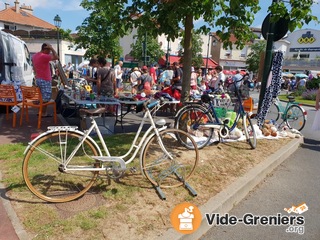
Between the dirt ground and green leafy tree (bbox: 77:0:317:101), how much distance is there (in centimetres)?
194

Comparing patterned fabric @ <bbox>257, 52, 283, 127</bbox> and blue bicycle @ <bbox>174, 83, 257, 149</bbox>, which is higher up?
patterned fabric @ <bbox>257, 52, 283, 127</bbox>

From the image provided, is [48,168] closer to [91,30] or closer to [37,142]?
[37,142]

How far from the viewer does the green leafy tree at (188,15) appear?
12.5 ft

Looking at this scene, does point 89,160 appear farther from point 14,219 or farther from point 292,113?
point 292,113

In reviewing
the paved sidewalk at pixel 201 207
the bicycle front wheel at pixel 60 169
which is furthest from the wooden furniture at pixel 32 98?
the bicycle front wheel at pixel 60 169

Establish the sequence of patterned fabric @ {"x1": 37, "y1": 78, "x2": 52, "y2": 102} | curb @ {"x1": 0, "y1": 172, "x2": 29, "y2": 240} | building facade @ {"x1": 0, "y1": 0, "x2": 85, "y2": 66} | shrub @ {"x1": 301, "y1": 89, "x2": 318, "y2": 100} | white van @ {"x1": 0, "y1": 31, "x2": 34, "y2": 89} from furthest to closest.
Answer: building facade @ {"x1": 0, "y1": 0, "x2": 85, "y2": 66}
shrub @ {"x1": 301, "y1": 89, "x2": 318, "y2": 100}
white van @ {"x1": 0, "y1": 31, "x2": 34, "y2": 89}
patterned fabric @ {"x1": 37, "y1": 78, "x2": 52, "y2": 102}
curb @ {"x1": 0, "y1": 172, "x2": 29, "y2": 240}

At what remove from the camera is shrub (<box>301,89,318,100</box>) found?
17.6 m

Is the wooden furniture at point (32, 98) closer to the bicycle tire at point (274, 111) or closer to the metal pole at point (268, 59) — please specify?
the metal pole at point (268, 59)

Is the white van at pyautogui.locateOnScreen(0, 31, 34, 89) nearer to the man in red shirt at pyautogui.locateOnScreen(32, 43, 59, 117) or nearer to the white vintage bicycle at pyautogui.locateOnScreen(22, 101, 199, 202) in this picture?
the man in red shirt at pyautogui.locateOnScreen(32, 43, 59, 117)

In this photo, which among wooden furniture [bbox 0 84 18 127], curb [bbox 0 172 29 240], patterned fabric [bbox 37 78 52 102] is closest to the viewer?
curb [bbox 0 172 29 240]

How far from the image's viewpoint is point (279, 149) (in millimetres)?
5395

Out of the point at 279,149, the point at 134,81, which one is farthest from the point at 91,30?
the point at 279,149

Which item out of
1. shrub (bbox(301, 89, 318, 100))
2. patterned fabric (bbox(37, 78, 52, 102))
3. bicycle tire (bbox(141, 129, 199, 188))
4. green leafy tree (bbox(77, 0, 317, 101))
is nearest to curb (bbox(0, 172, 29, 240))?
bicycle tire (bbox(141, 129, 199, 188))

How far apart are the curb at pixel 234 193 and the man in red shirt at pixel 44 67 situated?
4.85m
